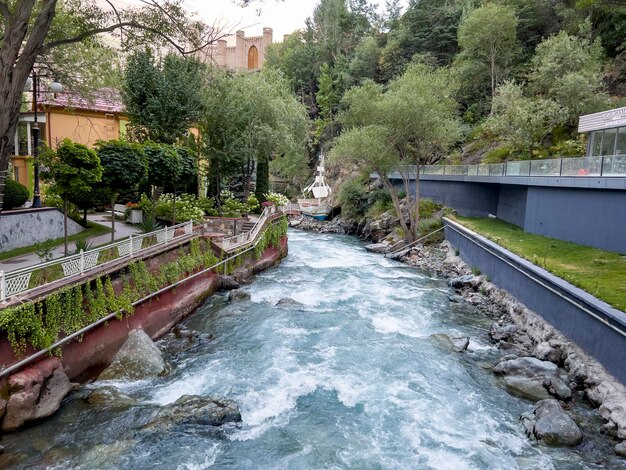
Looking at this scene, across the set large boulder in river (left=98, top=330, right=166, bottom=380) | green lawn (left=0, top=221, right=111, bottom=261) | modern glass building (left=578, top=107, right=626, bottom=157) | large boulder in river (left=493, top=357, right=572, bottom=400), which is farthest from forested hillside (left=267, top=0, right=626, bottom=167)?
large boulder in river (left=98, top=330, right=166, bottom=380)

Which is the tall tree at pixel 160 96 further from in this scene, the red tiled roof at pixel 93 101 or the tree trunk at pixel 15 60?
the tree trunk at pixel 15 60

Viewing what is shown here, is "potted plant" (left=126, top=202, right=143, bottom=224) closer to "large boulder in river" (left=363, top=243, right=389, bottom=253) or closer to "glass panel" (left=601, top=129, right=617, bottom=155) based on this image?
"large boulder in river" (left=363, top=243, right=389, bottom=253)

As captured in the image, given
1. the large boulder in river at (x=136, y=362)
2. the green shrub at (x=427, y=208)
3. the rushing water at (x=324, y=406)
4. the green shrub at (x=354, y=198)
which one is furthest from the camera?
the green shrub at (x=354, y=198)

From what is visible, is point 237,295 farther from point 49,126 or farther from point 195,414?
point 49,126

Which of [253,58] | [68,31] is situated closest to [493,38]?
[68,31]

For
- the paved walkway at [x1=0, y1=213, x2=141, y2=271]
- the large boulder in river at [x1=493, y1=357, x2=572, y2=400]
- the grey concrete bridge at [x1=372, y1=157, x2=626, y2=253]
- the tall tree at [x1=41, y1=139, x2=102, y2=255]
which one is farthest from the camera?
the grey concrete bridge at [x1=372, y1=157, x2=626, y2=253]

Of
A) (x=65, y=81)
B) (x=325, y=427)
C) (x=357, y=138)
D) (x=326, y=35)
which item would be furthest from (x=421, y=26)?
(x=325, y=427)

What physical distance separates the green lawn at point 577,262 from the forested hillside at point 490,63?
31.4 feet

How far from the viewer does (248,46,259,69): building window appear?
91062mm

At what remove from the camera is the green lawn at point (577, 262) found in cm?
1160

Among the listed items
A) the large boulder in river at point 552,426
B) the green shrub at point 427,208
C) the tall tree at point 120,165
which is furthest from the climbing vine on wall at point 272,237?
the large boulder in river at point 552,426

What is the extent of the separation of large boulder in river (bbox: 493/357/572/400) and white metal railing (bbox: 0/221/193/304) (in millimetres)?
10886

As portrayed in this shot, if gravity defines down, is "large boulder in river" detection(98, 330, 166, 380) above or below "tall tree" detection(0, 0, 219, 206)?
below

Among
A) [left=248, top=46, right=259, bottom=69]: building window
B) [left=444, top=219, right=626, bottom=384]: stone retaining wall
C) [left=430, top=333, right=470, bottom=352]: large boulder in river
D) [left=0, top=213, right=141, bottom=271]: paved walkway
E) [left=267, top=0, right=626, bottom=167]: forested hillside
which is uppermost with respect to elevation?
[left=248, top=46, right=259, bottom=69]: building window
